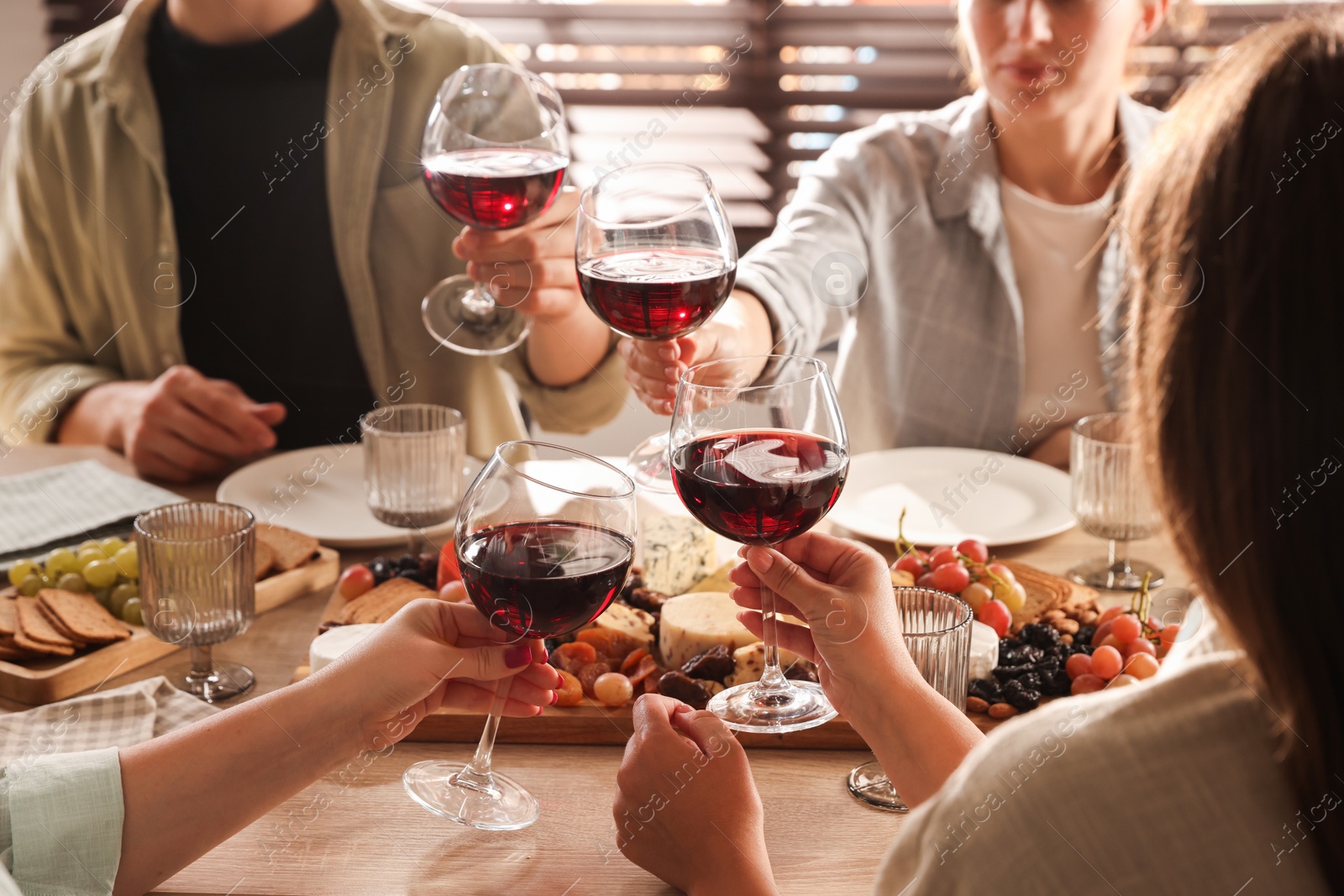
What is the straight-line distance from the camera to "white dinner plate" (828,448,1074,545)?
1572 millimetres

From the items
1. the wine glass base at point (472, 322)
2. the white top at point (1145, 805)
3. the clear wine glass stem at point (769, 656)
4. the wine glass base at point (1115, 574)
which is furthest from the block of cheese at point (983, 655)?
the wine glass base at point (472, 322)

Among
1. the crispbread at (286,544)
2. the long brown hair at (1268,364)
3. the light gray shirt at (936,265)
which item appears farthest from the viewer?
the light gray shirt at (936,265)

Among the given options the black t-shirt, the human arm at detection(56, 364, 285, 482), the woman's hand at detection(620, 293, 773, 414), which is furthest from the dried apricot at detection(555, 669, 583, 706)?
the black t-shirt

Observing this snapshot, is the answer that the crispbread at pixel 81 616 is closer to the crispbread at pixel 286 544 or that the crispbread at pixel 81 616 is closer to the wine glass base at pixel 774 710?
the crispbread at pixel 286 544

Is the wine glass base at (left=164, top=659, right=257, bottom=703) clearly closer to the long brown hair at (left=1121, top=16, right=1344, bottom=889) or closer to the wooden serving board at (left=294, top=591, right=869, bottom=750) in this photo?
the wooden serving board at (left=294, top=591, right=869, bottom=750)

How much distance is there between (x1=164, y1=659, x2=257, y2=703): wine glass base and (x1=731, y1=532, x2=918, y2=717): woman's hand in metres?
0.54

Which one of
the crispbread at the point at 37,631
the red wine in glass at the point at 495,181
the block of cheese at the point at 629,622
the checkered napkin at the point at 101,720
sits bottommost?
the block of cheese at the point at 629,622

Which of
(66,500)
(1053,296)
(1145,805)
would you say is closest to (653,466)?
(66,500)

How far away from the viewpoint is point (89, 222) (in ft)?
7.34

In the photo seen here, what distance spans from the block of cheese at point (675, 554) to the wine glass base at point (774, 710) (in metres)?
0.30

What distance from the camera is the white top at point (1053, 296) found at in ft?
7.20

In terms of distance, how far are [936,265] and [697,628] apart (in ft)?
4.08

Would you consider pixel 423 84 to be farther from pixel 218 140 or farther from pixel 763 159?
pixel 763 159

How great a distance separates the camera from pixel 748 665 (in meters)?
1.17
